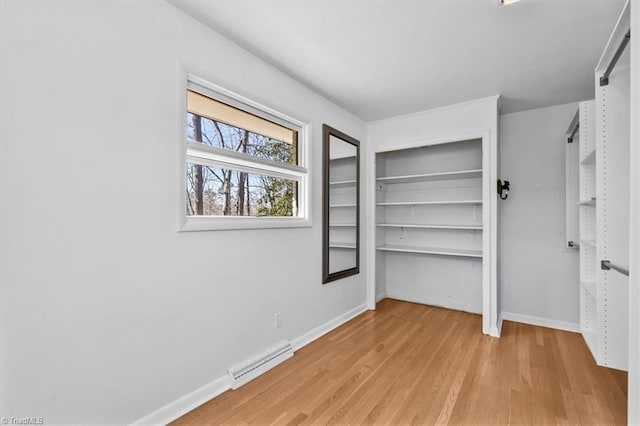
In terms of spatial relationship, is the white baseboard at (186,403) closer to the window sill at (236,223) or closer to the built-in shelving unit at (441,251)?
the window sill at (236,223)

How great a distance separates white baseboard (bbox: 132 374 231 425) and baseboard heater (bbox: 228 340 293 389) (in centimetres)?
6

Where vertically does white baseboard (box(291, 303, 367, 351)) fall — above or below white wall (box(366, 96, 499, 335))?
below

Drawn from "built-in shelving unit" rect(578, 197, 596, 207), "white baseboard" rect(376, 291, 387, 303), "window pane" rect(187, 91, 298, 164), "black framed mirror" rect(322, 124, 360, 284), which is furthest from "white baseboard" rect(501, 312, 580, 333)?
"window pane" rect(187, 91, 298, 164)

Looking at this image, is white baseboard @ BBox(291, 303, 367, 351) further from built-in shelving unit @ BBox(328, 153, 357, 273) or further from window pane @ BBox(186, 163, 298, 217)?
window pane @ BBox(186, 163, 298, 217)

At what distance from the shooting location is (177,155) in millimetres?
1833

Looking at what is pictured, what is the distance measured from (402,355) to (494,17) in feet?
8.61

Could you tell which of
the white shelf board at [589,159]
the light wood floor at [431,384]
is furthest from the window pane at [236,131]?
the white shelf board at [589,159]

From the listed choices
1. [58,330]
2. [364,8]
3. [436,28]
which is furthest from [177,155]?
[436,28]

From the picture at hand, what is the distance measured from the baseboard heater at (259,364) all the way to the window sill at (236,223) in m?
1.02

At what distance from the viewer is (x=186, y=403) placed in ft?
6.07

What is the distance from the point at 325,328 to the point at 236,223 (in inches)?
63.9

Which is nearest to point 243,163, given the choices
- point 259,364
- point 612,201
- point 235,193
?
point 235,193

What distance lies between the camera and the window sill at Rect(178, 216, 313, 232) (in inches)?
74.9

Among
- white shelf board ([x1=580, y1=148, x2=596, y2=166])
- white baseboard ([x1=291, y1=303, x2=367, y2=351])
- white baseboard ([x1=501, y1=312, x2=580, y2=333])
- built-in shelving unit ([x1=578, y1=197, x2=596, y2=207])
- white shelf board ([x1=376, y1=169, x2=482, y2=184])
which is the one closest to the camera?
white shelf board ([x1=580, y1=148, x2=596, y2=166])
